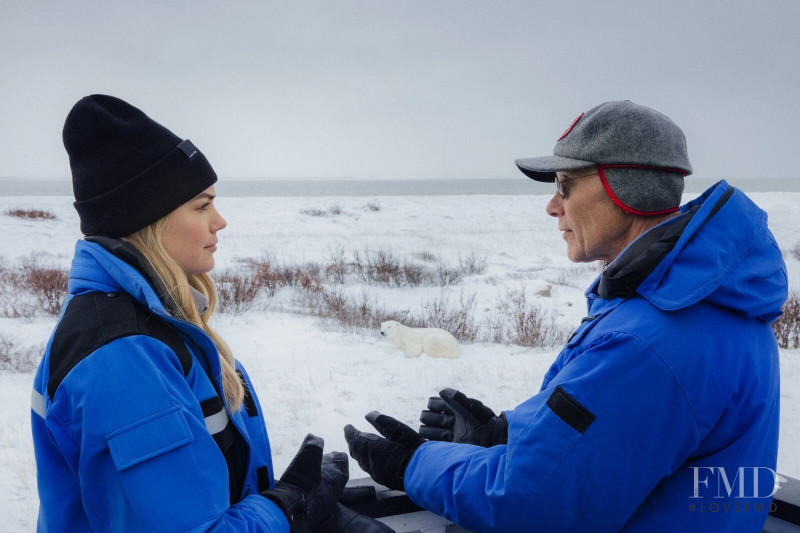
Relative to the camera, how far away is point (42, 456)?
1133 millimetres

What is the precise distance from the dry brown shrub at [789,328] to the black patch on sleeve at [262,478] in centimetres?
639

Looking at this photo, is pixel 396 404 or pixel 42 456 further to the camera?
pixel 396 404

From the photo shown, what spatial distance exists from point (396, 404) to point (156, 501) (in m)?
3.04

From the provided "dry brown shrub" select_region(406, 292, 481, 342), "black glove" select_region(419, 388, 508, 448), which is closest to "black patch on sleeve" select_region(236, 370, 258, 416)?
"black glove" select_region(419, 388, 508, 448)

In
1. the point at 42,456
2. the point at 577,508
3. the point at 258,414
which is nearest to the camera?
the point at 42,456

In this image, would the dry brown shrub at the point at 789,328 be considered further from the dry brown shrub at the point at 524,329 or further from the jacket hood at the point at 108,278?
the jacket hood at the point at 108,278

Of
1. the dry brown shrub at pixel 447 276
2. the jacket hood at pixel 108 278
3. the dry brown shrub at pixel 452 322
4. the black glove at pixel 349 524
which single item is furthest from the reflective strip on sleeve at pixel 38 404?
the dry brown shrub at pixel 447 276

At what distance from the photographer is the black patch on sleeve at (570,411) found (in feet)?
3.94

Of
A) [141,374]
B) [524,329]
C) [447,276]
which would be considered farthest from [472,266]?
[141,374]

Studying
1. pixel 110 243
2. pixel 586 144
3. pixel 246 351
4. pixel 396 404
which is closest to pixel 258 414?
pixel 110 243

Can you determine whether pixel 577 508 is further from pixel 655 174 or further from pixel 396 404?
pixel 396 404

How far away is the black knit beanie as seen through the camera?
4.17 ft

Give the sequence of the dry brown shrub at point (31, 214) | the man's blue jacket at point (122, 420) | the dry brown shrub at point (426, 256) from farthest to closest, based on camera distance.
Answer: the dry brown shrub at point (31, 214), the dry brown shrub at point (426, 256), the man's blue jacket at point (122, 420)

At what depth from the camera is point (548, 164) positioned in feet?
5.27
